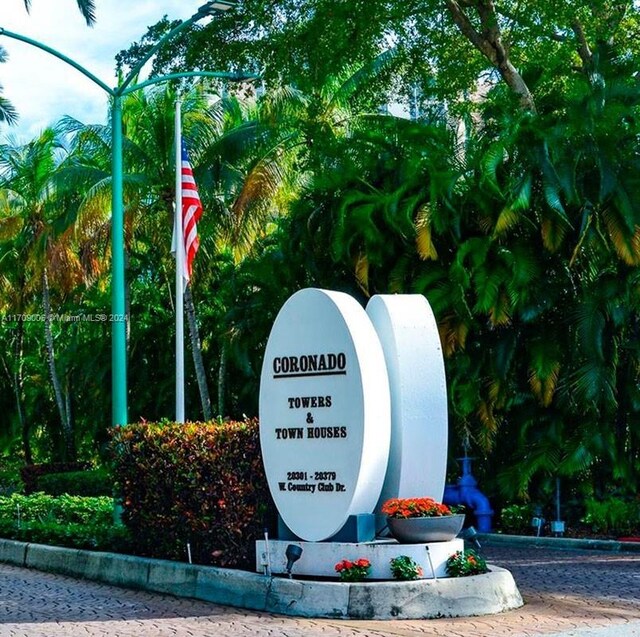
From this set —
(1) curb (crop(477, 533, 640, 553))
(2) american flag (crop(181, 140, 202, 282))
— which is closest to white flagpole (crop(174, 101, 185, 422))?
(2) american flag (crop(181, 140, 202, 282))

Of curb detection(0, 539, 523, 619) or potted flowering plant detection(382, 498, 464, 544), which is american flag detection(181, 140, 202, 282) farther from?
potted flowering plant detection(382, 498, 464, 544)

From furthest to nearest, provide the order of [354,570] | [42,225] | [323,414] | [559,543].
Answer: [42,225]
[559,543]
[323,414]
[354,570]

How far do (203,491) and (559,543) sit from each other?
7.66 meters

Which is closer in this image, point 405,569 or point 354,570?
point 405,569

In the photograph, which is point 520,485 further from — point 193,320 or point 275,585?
point 193,320

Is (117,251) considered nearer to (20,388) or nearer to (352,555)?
(352,555)

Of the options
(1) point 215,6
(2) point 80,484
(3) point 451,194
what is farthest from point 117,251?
(2) point 80,484

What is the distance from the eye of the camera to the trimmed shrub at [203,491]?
13398 mm

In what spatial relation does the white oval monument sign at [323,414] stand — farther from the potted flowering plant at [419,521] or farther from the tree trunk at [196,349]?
the tree trunk at [196,349]

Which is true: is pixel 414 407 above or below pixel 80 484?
above

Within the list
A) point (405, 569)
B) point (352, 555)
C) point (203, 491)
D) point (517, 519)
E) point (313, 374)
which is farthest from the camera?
point (517, 519)

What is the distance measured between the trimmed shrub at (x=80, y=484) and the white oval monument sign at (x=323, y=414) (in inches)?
619

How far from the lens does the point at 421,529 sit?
38.9ft

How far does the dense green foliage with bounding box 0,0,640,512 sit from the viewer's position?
66.3 feet
